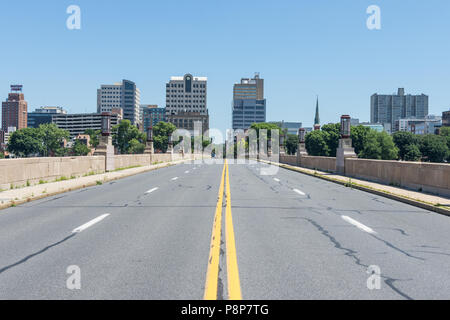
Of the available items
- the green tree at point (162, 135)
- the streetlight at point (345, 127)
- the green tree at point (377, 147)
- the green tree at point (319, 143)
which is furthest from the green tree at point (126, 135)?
the streetlight at point (345, 127)

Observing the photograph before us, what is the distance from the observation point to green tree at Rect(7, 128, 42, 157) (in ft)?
547

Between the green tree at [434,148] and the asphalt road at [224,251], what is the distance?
12407cm

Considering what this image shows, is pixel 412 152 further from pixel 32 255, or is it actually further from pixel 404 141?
pixel 32 255

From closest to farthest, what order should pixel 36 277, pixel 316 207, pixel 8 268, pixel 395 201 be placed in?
1. pixel 36 277
2. pixel 8 268
3. pixel 316 207
4. pixel 395 201

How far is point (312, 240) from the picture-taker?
26.0 ft

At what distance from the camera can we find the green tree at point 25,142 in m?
167

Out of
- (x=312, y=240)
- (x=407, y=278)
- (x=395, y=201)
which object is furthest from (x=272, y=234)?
(x=395, y=201)

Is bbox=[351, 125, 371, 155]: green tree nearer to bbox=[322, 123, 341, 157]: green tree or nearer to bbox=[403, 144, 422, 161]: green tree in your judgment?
bbox=[322, 123, 341, 157]: green tree

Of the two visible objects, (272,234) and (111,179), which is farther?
(111,179)

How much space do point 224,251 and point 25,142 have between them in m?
178
